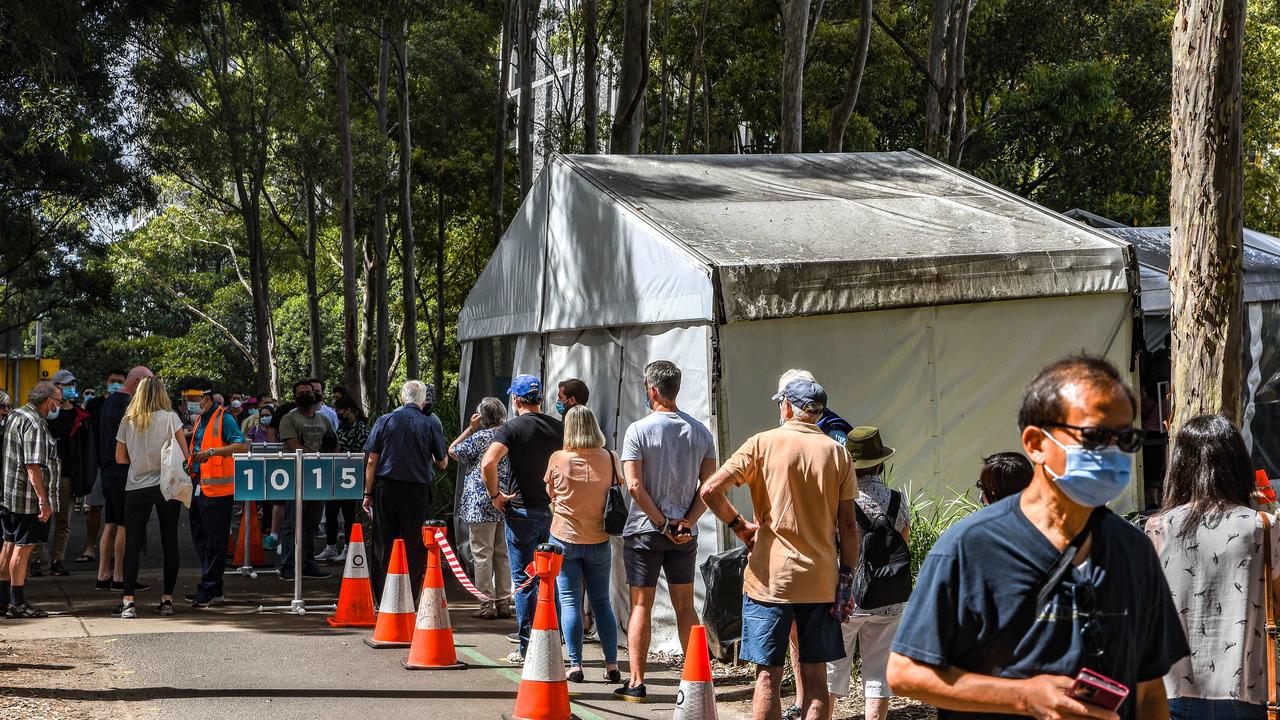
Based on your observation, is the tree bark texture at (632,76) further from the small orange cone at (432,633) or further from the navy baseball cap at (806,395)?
the navy baseball cap at (806,395)

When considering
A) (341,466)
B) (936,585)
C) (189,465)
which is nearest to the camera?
(936,585)

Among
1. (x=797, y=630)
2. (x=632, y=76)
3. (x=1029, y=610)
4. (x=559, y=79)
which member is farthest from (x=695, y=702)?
(x=559, y=79)

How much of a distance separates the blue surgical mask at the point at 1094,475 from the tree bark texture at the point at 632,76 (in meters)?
15.4

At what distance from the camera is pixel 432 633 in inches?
354

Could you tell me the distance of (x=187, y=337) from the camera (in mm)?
60094

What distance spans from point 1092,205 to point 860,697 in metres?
24.8

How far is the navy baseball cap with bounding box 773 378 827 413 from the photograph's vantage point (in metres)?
6.27

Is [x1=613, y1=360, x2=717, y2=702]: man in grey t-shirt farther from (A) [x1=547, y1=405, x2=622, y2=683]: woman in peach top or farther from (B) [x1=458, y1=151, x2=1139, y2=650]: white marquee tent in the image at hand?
(B) [x1=458, y1=151, x2=1139, y2=650]: white marquee tent

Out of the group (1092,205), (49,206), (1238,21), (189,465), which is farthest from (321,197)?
(1238,21)

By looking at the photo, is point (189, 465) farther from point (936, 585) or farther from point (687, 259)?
point (936, 585)

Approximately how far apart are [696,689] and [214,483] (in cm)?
669

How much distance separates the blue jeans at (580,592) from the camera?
27.1ft

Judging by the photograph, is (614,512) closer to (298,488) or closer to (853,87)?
(298,488)

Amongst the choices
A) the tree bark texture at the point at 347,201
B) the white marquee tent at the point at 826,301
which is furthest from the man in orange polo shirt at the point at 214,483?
the tree bark texture at the point at 347,201
